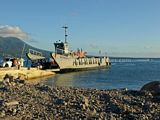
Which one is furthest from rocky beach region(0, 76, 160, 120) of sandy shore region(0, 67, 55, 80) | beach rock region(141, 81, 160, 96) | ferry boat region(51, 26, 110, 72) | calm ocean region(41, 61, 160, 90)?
ferry boat region(51, 26, 110, 72)

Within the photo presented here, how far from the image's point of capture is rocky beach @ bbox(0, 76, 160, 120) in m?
12.5

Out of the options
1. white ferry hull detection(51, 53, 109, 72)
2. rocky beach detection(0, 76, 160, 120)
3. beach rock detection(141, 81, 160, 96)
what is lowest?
rocky beach detection(0, 76, 160, 120)

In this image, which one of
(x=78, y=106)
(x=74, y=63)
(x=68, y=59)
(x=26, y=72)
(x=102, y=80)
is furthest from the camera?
(x=74, y=63)

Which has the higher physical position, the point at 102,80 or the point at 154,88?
the point at 154,88

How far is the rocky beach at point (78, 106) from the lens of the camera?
12.5 metres

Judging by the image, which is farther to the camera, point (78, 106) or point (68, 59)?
point (68, 59)

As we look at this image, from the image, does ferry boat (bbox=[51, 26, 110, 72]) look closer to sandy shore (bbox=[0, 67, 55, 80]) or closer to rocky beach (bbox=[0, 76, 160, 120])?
sandy shore (bbox=[0, 67, 55, 80])

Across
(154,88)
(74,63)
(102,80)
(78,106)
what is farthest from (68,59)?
(78,106)

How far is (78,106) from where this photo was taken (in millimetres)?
13758

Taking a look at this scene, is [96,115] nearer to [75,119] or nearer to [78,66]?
[75,119]

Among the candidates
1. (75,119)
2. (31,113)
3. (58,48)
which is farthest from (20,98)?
(58,48)

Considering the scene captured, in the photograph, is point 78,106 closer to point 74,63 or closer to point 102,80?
point 102,80

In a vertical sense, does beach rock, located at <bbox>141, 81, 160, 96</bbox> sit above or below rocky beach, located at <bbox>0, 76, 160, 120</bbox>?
above

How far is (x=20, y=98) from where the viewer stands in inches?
618
